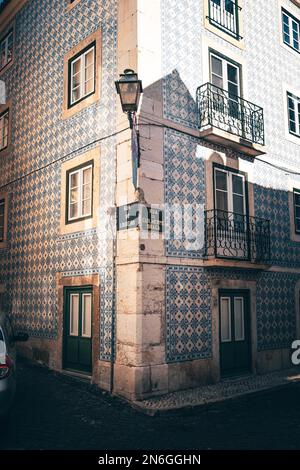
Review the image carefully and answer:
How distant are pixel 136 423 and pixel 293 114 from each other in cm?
900

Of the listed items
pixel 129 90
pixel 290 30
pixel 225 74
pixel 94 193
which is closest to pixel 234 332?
pixel 94 193

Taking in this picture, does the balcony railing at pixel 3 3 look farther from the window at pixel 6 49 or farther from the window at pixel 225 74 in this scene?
the window at pixel 225 74

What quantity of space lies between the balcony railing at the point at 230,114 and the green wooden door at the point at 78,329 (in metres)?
4.16

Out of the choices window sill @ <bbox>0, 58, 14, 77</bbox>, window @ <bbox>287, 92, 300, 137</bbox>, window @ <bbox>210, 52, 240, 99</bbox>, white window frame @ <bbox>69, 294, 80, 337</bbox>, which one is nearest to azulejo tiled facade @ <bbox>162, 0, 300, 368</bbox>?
window @ <bbox>210, 52, 240, 99</bbox>

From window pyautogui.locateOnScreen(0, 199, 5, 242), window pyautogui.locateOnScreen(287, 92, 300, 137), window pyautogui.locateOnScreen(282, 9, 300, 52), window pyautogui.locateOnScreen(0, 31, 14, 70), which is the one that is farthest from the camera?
window pyautogui.locateOnScreen(0, 31, 14, 70)

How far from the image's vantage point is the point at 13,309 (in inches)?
415

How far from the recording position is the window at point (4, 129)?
39.0 feet

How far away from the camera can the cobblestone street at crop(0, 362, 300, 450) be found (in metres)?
4.70

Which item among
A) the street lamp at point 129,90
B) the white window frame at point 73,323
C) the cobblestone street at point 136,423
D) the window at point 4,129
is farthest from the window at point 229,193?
the window at point 4,129

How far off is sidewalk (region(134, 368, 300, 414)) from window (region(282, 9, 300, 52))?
28.7ft

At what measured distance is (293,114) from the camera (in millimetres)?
11133

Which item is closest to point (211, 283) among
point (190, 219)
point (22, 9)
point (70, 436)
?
point (190, 219)

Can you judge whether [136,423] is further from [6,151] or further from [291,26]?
[291,26]

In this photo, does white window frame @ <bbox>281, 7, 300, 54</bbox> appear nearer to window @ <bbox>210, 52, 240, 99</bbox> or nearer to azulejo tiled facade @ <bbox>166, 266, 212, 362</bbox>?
window @ <bbox>210, 52, 240, 99</bbox>
